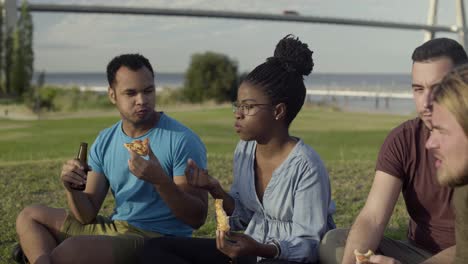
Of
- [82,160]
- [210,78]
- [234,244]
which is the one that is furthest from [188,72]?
[234,244]

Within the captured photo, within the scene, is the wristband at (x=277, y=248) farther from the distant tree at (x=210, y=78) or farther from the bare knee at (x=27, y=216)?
the distant tree at (x=210, y=78)

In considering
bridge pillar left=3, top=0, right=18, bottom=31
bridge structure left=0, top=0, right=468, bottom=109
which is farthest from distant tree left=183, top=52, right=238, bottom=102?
bridge structure left=0, top=0, right=468, bottom=109

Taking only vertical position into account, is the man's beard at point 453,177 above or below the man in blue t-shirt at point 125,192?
above

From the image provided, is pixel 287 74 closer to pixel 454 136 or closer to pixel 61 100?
pixel 454 136

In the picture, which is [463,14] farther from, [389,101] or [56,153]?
[56,153]

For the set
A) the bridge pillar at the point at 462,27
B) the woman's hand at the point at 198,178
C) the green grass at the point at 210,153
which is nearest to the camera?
the woman's hand at the point at 198,178

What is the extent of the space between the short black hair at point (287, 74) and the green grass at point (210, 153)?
1.89m

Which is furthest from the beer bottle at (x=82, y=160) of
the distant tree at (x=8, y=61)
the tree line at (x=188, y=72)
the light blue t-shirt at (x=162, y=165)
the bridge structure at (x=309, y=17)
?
the bridge structure at (x=309, y=17)

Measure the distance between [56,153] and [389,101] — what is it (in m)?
39.1

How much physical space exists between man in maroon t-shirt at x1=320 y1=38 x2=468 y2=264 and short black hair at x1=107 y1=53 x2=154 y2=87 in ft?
3.81

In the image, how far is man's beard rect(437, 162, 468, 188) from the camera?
1827 millimetres

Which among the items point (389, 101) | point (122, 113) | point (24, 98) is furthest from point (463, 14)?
point (122, 113)

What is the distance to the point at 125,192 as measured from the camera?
121 inches

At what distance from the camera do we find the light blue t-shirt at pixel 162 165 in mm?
2971
